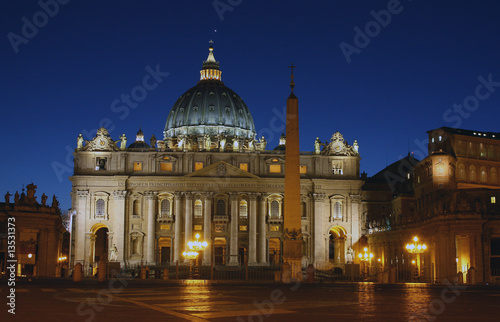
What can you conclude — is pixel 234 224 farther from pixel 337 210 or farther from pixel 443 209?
pixel 443 209

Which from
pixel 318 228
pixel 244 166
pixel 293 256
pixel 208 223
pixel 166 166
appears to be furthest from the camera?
pixel 244 166

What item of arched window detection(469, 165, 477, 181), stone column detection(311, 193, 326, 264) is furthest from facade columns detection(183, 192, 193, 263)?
arched window detection(469, 165, 477, 181)

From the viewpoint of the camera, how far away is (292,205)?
42250 millimetres

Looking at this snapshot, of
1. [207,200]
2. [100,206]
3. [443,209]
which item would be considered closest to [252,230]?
[207,200]

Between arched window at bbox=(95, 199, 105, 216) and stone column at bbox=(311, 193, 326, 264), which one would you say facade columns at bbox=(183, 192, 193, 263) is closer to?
arched window at bbox=(95, 199, 105, 216)

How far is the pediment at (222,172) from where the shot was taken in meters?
94.9

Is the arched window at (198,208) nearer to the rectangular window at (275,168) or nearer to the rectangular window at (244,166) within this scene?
the rectangular window at (244,166)

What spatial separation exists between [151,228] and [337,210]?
978 inches

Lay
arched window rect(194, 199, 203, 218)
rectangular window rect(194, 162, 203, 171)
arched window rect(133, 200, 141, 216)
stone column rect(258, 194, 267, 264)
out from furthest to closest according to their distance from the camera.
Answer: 1. rectangular window rect(194, 162, 203, 171)
2. arched window rect(194, 199, 203, 218)
3. arched window rect(133, 200, 141, 216)
4. stone column rect(258, 194, 267, 264)

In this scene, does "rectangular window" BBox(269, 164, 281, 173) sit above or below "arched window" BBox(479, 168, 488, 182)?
above

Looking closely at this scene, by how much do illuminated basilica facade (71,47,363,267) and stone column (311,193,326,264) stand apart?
13cm

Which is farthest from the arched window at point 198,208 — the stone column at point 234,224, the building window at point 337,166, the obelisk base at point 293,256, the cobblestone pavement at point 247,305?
the cobblestone pavement at point 247,305

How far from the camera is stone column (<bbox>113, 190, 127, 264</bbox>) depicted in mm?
92875

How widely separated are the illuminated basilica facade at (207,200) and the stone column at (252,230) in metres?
0.13
